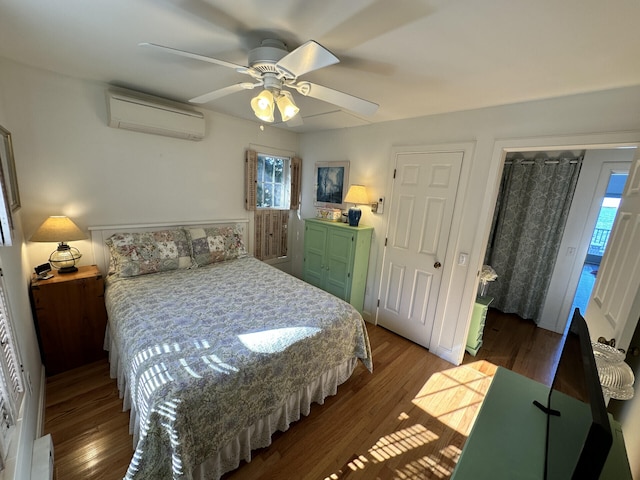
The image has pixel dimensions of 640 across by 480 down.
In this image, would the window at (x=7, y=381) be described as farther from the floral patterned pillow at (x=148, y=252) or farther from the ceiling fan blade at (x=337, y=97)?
the ceiling fan blade at (x=337, y=97)

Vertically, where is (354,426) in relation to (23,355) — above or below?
below

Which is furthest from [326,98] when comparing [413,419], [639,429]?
[413,419]

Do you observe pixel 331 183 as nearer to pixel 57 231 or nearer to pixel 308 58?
pixel 308 58

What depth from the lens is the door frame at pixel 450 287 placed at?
7.64 ft

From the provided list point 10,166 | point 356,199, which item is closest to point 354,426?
point 356,199

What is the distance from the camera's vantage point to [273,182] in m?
3.79

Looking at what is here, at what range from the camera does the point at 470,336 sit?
2.64m

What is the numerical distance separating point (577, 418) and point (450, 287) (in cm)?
177

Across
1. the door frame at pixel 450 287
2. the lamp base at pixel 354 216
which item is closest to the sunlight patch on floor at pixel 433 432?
the door frame at pixel 450 287

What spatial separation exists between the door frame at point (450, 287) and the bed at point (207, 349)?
0.95m

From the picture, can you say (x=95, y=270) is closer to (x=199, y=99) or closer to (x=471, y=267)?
(x=199, y=99)

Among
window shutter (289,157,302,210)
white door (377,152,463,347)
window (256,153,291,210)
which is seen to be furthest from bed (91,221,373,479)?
window shutter (289,157,302,210)

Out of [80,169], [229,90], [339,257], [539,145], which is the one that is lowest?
[339,257]

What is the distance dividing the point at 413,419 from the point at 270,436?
1039 millimetres
